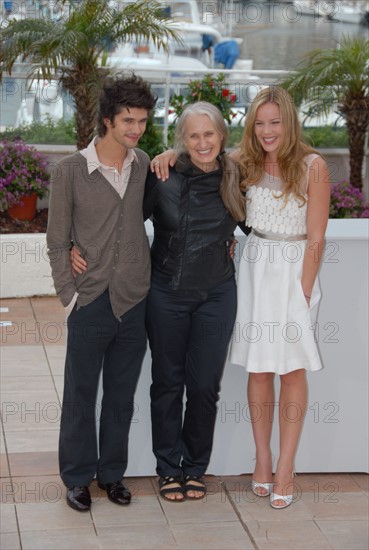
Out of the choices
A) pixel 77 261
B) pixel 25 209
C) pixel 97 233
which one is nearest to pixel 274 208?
pixel 97 233

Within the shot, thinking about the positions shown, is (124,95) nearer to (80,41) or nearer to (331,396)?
(331,396)

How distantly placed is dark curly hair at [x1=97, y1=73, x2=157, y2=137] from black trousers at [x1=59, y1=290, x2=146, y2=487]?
80cm

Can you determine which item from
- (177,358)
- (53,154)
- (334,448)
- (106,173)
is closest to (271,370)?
(177,358)

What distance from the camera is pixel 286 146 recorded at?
4219 millimetres

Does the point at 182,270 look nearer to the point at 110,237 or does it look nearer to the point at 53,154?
the point at 110,237

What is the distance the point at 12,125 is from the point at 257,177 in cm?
551

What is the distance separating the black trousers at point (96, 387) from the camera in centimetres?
425

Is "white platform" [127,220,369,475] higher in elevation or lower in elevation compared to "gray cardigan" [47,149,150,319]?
lower

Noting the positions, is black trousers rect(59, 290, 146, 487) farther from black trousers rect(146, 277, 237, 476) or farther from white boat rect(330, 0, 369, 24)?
white boat rect(330, 0, 369, 24)

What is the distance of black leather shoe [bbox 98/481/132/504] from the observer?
4.51 meters

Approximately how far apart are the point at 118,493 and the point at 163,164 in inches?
60.8

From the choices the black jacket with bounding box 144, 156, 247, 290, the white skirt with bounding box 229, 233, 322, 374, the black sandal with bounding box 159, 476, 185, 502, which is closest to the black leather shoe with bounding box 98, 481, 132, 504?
the black sandal with bounding box 159, 476, 185, 502

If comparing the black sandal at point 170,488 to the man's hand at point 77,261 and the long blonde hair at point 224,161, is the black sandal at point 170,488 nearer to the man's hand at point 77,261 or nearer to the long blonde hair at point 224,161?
the man's hand at point 77,261

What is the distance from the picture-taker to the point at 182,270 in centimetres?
425
